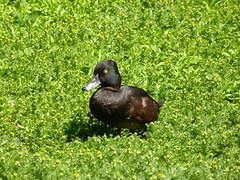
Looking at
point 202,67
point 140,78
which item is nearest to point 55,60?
point 140,78

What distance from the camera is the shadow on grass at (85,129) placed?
31.0 feet

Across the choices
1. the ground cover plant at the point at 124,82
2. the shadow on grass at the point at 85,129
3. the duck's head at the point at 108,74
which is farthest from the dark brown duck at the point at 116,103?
the shadow on grass at the point at 85,129

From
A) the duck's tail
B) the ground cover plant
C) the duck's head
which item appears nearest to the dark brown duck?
the duck's head

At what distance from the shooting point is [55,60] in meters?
12.0

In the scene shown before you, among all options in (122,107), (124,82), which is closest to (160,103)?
(122,107)

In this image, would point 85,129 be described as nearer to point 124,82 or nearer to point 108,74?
point 108,74

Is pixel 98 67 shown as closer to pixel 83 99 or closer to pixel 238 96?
pixel 83 99

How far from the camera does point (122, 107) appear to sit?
910cm

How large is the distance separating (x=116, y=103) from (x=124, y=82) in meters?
2.33

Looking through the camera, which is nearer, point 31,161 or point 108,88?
point 31,161

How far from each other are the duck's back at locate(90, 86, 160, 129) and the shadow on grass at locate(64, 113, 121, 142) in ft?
1.06

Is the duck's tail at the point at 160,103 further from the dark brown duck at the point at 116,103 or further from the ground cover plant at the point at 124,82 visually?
the dark brown duck at the point at 116,103

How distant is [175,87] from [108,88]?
2.24 metres

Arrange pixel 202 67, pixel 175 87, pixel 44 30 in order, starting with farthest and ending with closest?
pixel 44 30 < pixel 202 67 < pixel 175 87
